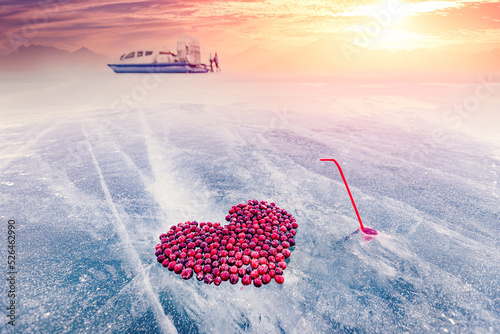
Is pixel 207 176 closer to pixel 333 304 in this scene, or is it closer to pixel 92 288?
pixel 92 288

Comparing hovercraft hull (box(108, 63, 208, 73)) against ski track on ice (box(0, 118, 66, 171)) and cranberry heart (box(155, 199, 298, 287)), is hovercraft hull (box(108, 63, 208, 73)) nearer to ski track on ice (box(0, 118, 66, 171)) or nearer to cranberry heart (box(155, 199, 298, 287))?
ski track on ice (box(0, 118, 66, 171))

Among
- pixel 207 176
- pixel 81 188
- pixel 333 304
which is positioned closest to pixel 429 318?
pixel 333 304

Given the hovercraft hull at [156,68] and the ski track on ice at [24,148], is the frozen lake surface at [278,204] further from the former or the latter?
the hovercraft hull at [156,68]

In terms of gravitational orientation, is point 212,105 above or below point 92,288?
below

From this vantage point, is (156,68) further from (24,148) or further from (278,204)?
(278,204)

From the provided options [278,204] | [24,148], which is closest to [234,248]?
[278,204]

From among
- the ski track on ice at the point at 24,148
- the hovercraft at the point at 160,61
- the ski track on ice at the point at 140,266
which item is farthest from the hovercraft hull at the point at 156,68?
the ski track on ice at the point at 140,266
